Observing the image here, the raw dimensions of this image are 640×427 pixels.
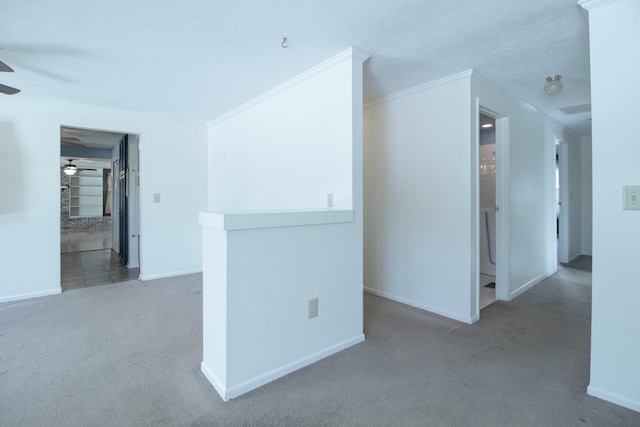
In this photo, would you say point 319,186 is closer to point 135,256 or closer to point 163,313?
point 163,313

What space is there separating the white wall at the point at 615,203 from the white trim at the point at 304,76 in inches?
52.6

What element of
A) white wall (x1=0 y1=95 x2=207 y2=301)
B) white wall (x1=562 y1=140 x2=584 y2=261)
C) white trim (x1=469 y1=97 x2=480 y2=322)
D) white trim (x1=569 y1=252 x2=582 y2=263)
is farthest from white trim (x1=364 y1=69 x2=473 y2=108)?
white trim (x1=569 y1=252 x2=582 y2=263)

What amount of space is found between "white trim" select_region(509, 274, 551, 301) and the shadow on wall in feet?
18.1

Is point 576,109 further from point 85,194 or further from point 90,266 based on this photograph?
point 85,194

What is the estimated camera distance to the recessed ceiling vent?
11.9 feet

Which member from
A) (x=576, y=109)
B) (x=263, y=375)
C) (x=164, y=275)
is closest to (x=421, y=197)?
(x=263, y=375)

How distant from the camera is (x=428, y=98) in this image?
9.64ft

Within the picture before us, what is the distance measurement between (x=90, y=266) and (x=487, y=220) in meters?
6.25

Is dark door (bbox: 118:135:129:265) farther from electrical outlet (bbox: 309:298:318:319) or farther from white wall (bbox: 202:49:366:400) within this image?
electrical outlet (bbox: 309:298:318:319)

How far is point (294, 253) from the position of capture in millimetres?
1970

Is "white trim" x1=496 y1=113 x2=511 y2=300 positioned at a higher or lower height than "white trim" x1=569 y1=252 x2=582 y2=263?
higher

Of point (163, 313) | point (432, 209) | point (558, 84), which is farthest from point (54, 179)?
point (558, 84)

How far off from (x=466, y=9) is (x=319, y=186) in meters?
1.54

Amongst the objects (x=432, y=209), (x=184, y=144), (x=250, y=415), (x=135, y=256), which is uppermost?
(x=184, y=144)
